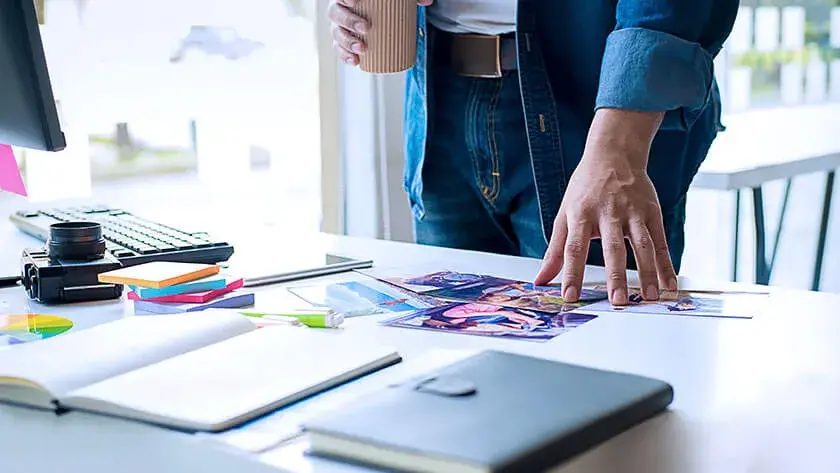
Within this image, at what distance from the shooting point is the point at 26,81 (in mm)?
1059

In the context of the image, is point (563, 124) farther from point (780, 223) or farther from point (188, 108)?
point (780, 223)

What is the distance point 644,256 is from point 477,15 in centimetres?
46

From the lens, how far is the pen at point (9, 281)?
1.17m

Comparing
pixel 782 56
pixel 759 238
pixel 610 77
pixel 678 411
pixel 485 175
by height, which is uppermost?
pixel 782 56

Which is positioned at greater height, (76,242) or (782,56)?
(782,56)

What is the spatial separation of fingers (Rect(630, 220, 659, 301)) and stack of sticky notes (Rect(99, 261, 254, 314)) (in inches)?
14.7

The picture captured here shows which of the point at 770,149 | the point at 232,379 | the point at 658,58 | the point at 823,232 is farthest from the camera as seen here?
the point at 823,232

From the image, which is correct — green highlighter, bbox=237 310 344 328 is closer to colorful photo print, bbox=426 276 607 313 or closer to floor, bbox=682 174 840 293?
colorful photo print, bbox=426 276 607 313

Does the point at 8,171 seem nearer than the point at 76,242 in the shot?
No

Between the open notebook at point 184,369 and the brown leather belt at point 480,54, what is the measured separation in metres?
0.60

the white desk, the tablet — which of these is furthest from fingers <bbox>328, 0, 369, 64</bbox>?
the white desk

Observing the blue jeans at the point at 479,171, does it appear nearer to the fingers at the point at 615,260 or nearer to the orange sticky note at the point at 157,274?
the fingers at the point at 615,260

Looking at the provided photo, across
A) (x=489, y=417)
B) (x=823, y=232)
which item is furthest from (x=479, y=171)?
(x=823, y=232)

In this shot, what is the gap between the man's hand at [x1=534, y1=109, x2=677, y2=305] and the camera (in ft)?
3.38
